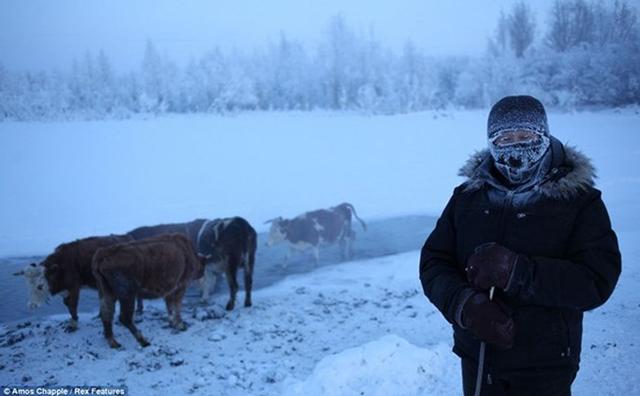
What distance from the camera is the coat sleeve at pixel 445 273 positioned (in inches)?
71.9

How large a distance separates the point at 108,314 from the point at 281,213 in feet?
21.5

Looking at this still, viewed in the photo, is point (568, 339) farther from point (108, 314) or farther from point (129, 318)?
point (108, 314)

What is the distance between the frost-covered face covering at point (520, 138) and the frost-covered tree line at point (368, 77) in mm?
7311

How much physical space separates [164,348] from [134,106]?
9203 mm

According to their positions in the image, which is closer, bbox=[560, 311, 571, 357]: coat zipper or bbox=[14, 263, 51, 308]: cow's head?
bbox=[560, 311, 571, 357]: coat zipper

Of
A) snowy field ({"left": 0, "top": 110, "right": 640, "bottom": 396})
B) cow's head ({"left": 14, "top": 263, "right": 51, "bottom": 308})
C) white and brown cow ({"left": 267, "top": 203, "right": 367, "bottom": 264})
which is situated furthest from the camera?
white and brown cow ({"left": 267, "top": 203, "right": 367, "bottom": 264})

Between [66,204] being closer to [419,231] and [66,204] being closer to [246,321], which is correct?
[246,321]

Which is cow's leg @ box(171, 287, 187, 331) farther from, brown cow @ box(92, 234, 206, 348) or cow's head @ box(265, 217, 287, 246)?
cow's head @ box(265, 217, 287, 246)

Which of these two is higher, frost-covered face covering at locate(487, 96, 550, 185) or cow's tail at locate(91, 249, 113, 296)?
frost-covered face covering at locate(487, 96, 550, 185)

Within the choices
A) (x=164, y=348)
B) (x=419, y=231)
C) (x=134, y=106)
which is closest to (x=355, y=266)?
(x=419, y=231)

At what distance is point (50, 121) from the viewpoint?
8.70 metres

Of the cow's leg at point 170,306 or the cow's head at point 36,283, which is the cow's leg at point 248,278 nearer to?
the cow's leg at point 170,306

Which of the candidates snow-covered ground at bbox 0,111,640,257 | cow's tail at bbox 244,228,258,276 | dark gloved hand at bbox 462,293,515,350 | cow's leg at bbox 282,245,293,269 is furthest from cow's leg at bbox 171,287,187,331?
dark gloved hand at bbox 462,293,515,350

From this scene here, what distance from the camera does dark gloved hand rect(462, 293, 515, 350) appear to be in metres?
1.70
